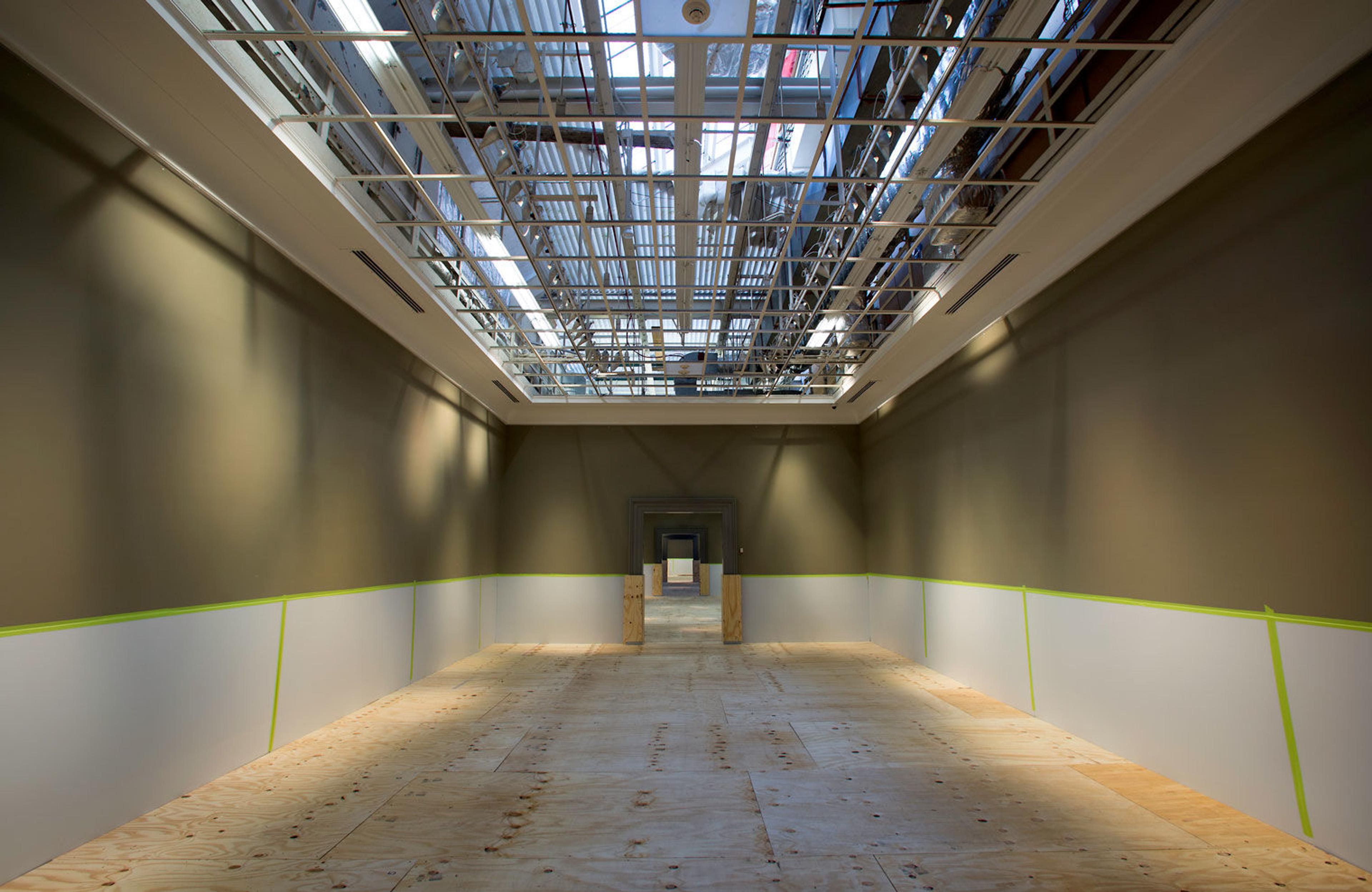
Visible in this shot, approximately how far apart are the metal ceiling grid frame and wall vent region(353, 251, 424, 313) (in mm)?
238

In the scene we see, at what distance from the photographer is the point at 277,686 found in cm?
489

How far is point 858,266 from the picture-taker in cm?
588

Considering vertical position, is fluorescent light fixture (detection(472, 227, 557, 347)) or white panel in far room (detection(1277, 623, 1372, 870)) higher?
fluorescent light fixture (detection(472, 227, 557, 347))

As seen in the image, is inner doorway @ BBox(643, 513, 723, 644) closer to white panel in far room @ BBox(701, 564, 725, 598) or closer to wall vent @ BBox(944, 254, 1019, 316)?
white panel in far room @ BBox(701, 564, 725, 598)

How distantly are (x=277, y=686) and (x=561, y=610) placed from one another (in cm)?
583

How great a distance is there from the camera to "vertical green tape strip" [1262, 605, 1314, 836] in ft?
10.8

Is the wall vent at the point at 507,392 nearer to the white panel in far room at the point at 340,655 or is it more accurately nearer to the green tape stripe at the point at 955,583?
the white panel in far room at the point at 340,655

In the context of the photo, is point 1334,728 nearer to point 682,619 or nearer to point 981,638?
point 981,638

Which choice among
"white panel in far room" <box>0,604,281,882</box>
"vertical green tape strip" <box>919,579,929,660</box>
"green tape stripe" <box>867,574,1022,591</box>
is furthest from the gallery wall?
"vertical green tape strip" <box>919,579,929,660</box>

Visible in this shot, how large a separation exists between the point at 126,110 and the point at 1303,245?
6.09 m

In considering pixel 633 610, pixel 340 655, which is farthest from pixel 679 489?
pixel 340 655

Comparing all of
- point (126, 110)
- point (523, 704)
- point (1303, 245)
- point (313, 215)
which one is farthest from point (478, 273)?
point (1303, 245)

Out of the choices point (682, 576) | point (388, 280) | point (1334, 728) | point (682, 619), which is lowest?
point (682, 619)

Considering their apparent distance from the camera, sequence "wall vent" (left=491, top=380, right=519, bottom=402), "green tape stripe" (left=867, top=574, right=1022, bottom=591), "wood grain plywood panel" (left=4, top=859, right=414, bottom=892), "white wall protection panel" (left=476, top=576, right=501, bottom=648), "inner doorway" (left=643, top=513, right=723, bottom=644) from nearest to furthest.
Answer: "wood grain plywood panel" (left=4, top=859, right=414, bottom=892)
"green tape stripe" (left=867, top=574, right=1022, bottom=591)
"wall vent" (left=491, top=380, right=519, bottom=402)
"white wall protection panel" (left=476, top=576, right=501, bottom=648)
"inner doorway" (left=643, top=513, right=723, bottom=644)
